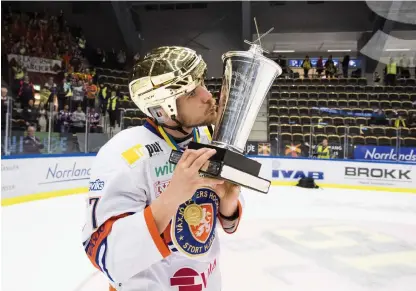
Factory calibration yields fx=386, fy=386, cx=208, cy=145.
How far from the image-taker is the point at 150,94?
96 cm

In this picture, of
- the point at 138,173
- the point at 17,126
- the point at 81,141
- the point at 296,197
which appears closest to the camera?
the point at 138,173

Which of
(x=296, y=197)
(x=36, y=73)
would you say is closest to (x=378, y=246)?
(x=296, y=197)

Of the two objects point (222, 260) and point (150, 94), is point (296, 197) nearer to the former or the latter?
point (222, 260)

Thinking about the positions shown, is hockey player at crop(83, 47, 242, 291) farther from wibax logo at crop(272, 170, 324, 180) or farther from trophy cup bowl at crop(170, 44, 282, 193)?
wibax logo at crop(272, 170, 324, 180)

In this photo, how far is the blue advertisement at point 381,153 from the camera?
25.5 feet

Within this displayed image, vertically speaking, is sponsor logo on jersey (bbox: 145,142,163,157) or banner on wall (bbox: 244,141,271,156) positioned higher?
sponsor logo on jersey (bbox: 145,142,163,157)

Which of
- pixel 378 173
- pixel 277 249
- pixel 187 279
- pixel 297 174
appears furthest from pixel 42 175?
pixel 378 173

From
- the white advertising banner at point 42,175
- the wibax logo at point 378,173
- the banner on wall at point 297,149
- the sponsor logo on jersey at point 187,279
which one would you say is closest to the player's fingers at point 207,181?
the sponsor logo on jersey at point 187,279

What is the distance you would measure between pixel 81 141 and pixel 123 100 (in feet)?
10.4

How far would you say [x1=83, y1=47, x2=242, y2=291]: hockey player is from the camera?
79 cm

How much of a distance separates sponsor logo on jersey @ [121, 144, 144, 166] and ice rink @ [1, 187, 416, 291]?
6.12 feet

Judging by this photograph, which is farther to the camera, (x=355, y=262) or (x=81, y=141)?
(x=81, y=141)

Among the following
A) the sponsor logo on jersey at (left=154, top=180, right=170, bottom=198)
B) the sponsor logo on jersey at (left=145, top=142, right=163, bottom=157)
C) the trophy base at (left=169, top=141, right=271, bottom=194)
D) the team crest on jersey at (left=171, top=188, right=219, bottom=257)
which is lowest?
the team crest on jersey at (left=171, top=188, right=219, bottom=257)

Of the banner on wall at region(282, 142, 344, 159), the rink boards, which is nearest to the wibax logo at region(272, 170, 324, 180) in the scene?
the rink boards
